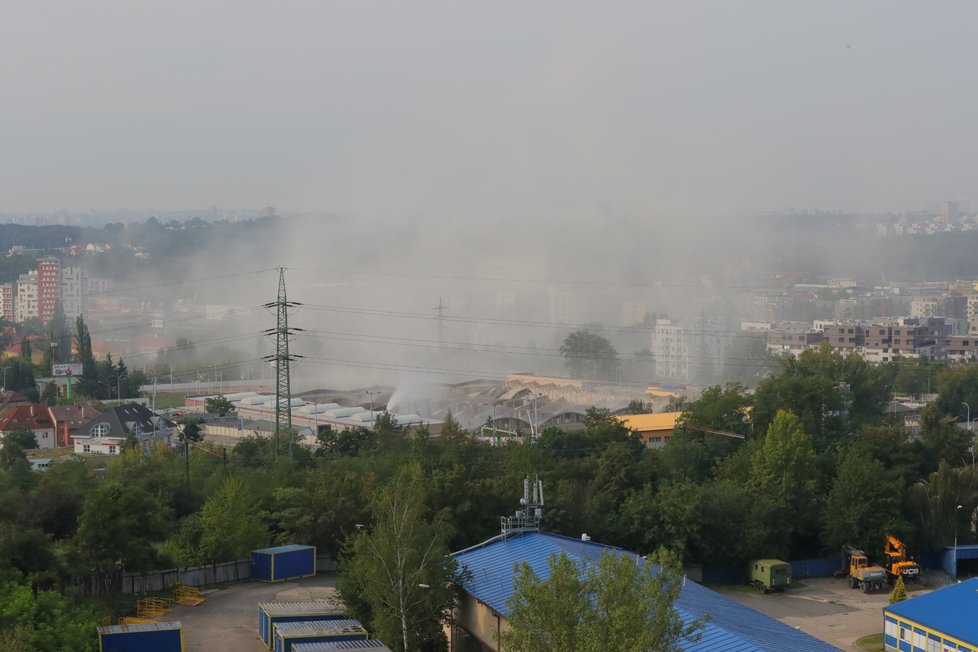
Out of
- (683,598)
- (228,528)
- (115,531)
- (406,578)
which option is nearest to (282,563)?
(228,528)

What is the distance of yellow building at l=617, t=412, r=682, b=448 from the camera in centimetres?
2377

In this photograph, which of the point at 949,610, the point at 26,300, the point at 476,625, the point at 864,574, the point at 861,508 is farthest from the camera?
the point at 26,300

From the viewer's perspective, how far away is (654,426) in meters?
24.4

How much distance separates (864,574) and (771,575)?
3.57ft

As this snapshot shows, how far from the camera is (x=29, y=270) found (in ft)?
236

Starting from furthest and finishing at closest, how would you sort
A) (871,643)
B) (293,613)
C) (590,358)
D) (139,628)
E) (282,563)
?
(590,358)
(282,563)
(871,643)
(293,613)
(139,628)

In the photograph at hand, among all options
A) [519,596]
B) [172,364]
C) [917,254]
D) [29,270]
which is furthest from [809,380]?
[917,254]

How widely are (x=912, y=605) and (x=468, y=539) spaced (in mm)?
4386

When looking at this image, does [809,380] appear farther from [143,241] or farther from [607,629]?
[143,241]

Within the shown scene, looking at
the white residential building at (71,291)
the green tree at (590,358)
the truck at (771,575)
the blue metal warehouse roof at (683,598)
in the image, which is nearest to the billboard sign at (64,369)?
the green tree at (590,358)

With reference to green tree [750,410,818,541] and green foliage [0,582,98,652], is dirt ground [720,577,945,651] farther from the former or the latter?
green foliage [0,582,98,652]

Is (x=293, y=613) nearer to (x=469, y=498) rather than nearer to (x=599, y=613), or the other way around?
(x=469, y=498)

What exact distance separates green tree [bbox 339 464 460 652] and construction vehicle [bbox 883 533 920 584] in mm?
6773

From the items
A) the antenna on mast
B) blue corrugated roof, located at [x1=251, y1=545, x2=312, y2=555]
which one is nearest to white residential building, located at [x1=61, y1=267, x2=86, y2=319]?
blue corrugated roof, located at [x1=251, y1=545, x2=312, y2=555]
